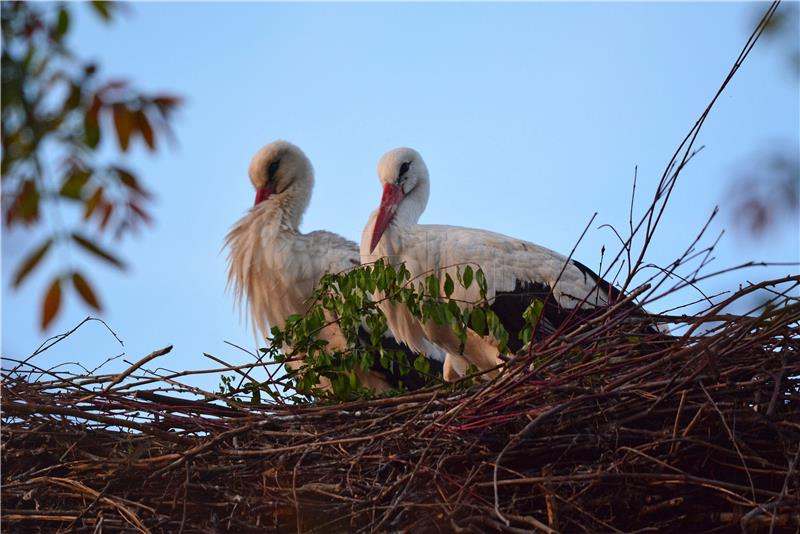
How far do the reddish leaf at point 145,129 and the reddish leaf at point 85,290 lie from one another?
0.26 m

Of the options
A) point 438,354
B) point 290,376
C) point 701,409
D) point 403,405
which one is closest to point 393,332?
point 438,354

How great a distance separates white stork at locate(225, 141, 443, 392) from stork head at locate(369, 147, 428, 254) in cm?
39

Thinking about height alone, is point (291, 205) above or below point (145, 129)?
above

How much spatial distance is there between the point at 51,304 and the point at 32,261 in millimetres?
92

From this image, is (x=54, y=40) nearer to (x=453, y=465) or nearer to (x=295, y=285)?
(x=453, y=465)

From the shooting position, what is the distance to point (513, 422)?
3.22 m

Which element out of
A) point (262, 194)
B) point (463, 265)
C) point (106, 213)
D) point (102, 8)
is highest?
point (262, 194)

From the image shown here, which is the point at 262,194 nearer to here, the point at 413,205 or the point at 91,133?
the point at 413,205

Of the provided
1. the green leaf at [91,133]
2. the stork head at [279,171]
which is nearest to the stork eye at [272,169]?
the stork head at [279,171]

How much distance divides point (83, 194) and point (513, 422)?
1.96m

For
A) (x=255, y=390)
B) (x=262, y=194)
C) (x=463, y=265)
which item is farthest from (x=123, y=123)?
(x=262, y=194)

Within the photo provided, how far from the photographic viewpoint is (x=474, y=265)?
4984 millimetres

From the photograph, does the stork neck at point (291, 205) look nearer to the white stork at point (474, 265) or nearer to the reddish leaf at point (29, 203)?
the white stork at point (474, 265)

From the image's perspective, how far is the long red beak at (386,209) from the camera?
16.9 ft
